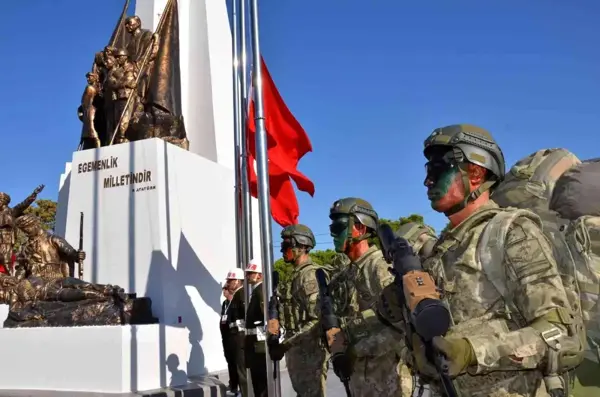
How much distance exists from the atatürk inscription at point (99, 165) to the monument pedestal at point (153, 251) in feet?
0.06

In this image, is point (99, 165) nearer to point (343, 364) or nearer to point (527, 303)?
point (343, 364)

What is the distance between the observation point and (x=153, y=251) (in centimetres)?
821

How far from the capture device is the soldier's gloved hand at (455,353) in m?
1.69

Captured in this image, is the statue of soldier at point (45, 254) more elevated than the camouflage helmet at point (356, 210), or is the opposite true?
the statue of soldier at point (45, 254)

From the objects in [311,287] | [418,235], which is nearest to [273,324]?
[311,287]

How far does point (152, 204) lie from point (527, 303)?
7227 millimetres

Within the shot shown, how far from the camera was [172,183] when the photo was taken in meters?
8.55

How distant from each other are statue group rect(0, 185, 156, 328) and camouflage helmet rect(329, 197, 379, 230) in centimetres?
461

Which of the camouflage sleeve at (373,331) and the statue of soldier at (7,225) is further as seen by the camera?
the statue of soldier at (7,225)

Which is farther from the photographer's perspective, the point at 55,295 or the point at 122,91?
the point at 122,91

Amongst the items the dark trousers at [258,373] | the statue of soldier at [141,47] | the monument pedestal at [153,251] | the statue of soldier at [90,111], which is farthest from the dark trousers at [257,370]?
the statue of soldier at [141,47]

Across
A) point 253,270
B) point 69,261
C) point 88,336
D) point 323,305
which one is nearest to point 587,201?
point 323,305

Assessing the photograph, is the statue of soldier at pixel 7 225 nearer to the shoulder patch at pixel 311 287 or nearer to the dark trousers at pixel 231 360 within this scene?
the dark trousers at pixel 231 360

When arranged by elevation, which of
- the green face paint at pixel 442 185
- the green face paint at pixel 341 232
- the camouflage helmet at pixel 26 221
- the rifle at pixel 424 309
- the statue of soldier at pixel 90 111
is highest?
the statue of soldier at pixel 90 111
